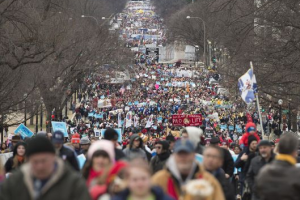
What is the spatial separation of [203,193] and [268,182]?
0.85 metres

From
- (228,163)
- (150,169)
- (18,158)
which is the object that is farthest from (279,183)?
(18,158)

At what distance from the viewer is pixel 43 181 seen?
7621 millimetres

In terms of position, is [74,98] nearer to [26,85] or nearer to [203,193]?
[26,85]

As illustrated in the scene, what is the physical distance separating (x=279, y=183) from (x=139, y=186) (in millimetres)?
1560

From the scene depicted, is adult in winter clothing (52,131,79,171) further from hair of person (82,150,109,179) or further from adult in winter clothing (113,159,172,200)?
adult in winter clothing (113,159,172,200)

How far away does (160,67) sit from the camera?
124 meters

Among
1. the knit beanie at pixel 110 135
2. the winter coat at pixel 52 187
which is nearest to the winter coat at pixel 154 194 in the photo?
the winter coat at pixel 52 187

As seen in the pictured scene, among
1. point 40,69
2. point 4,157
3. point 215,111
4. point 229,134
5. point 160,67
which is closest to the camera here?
point 4,157

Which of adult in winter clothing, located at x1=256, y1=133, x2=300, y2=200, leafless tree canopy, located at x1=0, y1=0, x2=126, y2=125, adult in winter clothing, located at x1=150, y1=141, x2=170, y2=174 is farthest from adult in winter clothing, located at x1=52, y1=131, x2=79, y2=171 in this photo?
leafless tree canopy, located at x1=0, y1=0, x2=126, y2=125

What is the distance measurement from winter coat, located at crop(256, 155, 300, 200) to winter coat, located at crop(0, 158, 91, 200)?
1682 mm

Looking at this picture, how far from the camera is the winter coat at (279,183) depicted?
27.0 feet

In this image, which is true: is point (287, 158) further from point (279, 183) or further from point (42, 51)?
point (42, 51)

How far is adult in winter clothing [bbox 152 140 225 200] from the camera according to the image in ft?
27.8

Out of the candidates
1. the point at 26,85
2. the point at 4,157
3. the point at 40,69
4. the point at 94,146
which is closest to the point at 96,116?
the point at 40,69
